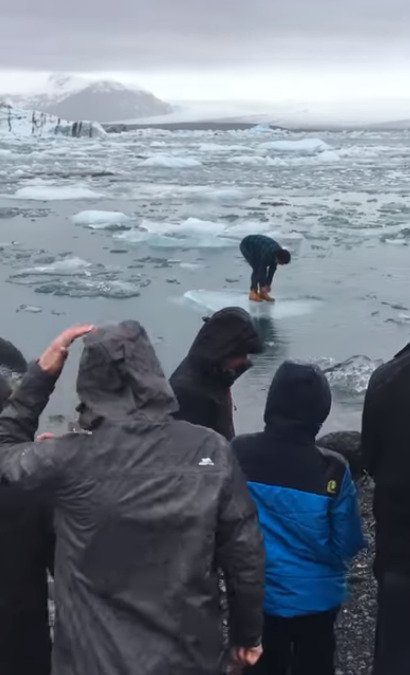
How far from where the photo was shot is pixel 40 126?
55531 mm

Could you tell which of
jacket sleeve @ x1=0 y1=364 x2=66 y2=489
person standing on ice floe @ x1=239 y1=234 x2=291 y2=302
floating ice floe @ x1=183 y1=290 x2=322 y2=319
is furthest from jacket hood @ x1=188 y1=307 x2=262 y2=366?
person standing on ice floe @ x1=239 y1=234 x2=291 y2=302

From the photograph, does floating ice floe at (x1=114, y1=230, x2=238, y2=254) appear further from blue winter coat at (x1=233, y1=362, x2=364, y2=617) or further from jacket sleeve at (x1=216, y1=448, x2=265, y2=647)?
jacket sleeve at (x1=216, y1=448, x2=265, y2=647)

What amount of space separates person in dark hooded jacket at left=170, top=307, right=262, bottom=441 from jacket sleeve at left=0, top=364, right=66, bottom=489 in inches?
43.6

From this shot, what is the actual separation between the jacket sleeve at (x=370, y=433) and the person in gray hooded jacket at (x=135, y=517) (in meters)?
0.48

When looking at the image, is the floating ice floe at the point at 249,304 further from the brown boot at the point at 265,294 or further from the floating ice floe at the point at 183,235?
the floating ice floe at the point at 183,235

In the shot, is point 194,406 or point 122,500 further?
point 194,406

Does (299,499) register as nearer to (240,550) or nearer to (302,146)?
(240,550)

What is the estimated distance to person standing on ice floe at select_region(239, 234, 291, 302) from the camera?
898 cm

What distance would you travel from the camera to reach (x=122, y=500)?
1931mm

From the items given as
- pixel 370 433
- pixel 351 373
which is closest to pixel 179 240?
pixel 351 373

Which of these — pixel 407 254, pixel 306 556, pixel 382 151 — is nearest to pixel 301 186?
pixel 407 254

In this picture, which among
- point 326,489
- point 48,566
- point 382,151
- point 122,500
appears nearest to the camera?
point 122,500

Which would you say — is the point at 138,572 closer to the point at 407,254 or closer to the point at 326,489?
the point at 326,489

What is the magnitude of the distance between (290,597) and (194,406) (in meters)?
0.95
